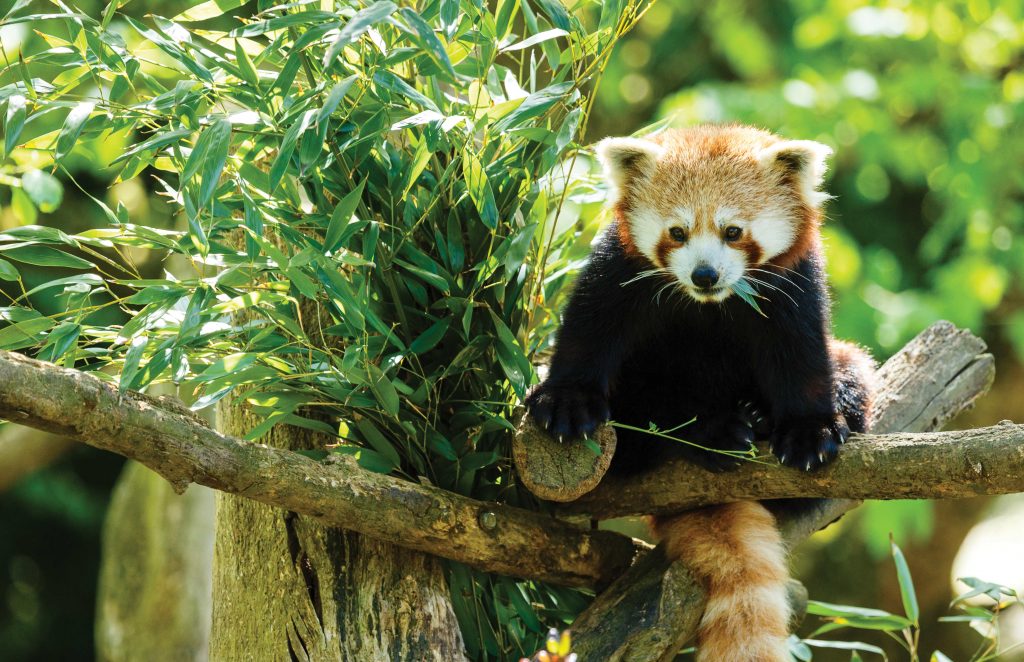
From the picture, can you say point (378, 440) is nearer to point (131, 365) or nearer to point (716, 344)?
point (131, 365)

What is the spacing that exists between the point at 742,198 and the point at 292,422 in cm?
130

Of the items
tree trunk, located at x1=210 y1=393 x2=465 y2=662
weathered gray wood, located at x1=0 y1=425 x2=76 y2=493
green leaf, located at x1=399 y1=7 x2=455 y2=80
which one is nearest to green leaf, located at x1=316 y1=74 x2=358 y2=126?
green leaf, located at x1=399 y1=7 x2=455 y2=80

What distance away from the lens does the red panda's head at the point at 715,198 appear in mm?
2709

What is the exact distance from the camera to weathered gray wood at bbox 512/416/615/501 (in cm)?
229

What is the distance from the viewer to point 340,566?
7.63ft

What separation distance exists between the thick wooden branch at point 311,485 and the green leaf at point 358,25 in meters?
0.70

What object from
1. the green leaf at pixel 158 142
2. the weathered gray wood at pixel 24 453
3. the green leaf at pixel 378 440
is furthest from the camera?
the weathered gray wood at pixel 24 453

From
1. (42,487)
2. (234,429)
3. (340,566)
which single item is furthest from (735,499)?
(42,487)

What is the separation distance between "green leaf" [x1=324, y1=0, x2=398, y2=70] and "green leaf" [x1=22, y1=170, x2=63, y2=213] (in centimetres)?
122

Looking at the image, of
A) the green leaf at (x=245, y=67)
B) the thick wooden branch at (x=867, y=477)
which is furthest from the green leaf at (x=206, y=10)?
the thick wooden branch at (x=867, y=477)

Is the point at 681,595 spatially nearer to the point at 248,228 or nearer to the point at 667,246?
the point at 667,246

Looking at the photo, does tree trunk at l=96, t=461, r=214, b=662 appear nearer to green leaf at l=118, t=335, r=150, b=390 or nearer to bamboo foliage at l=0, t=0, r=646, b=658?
bamboo foliage at l=0, t=0, r=646, b=658

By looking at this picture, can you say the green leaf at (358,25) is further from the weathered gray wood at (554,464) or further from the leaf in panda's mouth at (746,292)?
the leaf in panda's mouth at (746,292)

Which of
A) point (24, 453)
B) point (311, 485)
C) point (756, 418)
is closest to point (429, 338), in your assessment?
point (311, 485)
